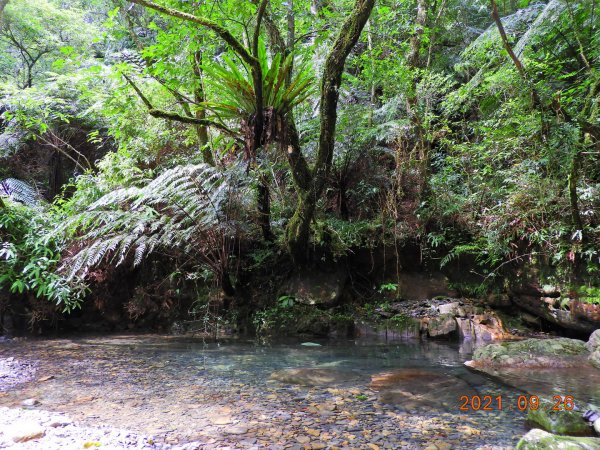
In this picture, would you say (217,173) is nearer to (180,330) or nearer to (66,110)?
(180,330)

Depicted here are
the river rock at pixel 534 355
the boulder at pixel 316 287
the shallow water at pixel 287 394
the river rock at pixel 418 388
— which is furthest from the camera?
the boulder at pixel 316 287

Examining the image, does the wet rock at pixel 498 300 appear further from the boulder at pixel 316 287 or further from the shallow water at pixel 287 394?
the boulder at pixel 316 287

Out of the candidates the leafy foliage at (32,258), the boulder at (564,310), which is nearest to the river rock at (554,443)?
the boulder at (564,310)

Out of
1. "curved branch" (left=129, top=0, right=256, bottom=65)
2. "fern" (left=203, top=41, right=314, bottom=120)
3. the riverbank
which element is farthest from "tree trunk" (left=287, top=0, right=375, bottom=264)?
the riverbank

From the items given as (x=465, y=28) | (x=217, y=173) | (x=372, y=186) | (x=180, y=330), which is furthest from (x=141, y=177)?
(x=465, y=28)

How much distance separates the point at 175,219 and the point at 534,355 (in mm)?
4689

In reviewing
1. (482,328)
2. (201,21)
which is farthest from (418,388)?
(201,21)

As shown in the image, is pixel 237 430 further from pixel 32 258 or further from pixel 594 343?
pixel 32 258

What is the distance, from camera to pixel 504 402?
2846 millimetres

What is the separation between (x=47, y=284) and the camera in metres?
5.42

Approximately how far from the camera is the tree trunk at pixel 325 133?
3.75 meters

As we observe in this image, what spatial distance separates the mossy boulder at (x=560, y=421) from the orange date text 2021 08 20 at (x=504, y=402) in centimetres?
8

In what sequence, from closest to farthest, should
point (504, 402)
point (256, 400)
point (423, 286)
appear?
1. point (504, 402)
2. point (256, 400)
3. point (423, 286)

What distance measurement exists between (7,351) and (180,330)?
2.21m
